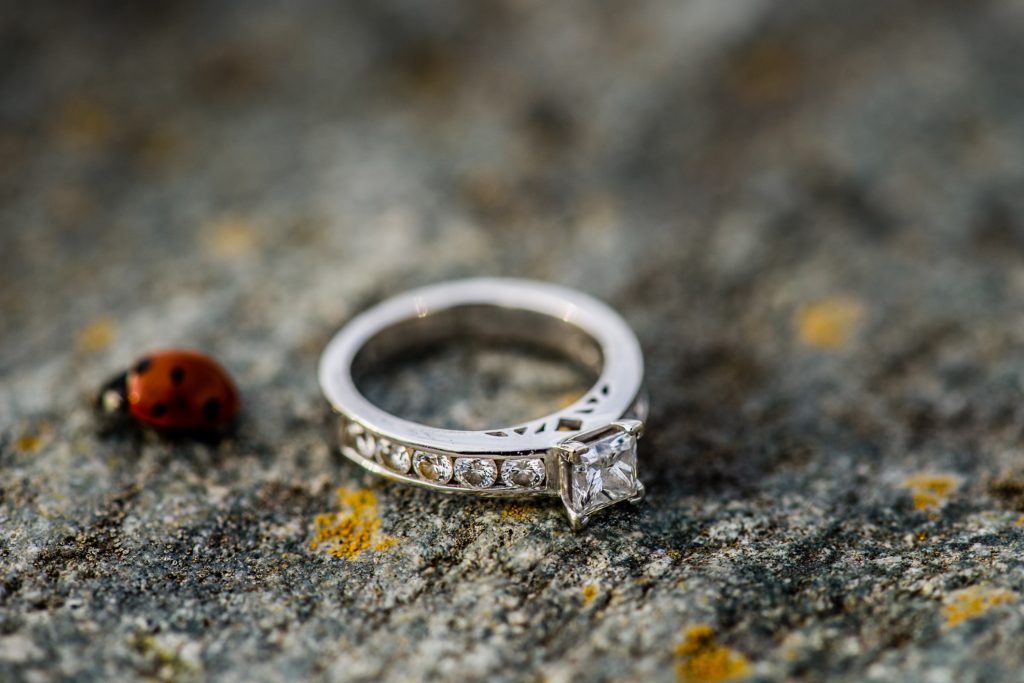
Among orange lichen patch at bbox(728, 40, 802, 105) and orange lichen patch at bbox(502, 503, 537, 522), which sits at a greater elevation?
orange lichen patch at bbox(728, 40, 802, 105)

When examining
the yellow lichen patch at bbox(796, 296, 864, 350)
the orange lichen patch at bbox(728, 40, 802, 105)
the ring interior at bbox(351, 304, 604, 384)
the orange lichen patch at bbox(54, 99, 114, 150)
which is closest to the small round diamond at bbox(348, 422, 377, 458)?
the ring interior at bbox(351, 304, 604, 384)

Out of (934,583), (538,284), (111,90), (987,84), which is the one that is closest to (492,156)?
(538,284)

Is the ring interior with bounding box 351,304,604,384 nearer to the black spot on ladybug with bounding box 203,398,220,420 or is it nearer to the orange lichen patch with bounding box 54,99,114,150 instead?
the black spot on ladybug with bounding box 203,398,220,420

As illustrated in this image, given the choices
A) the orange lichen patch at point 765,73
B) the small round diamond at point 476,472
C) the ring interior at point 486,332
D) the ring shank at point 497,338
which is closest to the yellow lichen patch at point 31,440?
the ring shank at point 497,338

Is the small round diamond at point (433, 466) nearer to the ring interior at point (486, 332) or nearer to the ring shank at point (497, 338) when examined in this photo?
the ring shank at point (497, 338)

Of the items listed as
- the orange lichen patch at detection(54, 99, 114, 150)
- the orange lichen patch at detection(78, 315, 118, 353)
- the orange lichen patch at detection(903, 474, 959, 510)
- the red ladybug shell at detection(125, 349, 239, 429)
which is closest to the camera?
the orange lichen patch at detection(903, 474, 959, 510)

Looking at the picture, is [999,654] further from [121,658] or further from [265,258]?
[265,258]
